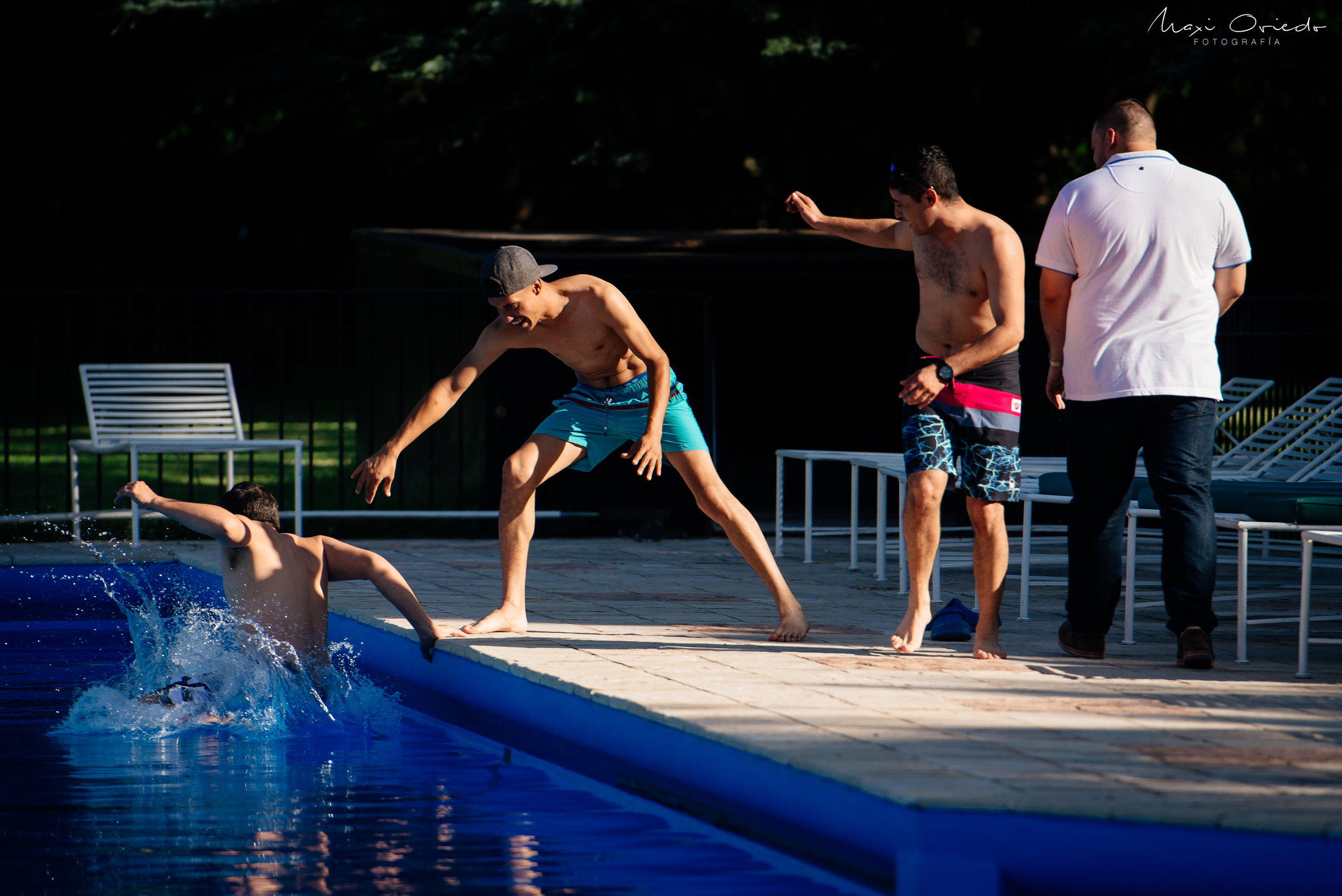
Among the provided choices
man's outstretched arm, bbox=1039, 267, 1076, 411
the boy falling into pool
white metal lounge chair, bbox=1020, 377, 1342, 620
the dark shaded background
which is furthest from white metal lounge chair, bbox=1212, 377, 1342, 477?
the boy falling into pool

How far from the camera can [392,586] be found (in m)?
5.46

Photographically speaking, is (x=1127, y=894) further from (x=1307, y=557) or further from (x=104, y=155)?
(x=104, y=155)

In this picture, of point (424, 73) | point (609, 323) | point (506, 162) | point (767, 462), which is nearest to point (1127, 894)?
point (609, 323)

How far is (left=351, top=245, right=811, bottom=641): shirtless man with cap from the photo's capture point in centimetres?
537

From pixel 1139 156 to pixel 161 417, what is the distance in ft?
21.4

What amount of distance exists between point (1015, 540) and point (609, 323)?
470 cm

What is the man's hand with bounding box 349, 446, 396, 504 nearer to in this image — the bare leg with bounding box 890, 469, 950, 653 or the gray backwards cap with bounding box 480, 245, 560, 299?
the gray backwards cap with bounding box 480, 245, 560, 299

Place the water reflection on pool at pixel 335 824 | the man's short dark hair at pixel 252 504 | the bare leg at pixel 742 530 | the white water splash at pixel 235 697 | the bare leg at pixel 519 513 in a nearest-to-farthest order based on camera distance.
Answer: the water reflection on pool at pixel 335 824
the man's short dark hair at pixel 252 504
the white water splash at pixel 235 697
the bare leg at pixel 742 530
the bare leg at pixel 519 513

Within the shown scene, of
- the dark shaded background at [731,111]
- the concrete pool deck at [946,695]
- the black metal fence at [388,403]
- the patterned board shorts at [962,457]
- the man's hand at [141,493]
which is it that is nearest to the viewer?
the concrete pool deck at [946,695]

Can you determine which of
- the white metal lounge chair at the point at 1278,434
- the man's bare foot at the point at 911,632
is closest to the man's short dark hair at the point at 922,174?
the man's bare foot at the point at 911,632

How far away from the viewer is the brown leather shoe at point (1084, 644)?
5195 mm

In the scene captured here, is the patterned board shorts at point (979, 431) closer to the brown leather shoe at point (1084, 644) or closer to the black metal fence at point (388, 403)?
the brown leather shoe at point (1084, 644)

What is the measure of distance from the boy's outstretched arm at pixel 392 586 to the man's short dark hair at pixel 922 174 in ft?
7.23

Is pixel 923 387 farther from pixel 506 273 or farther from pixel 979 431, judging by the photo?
pixel 506 273
